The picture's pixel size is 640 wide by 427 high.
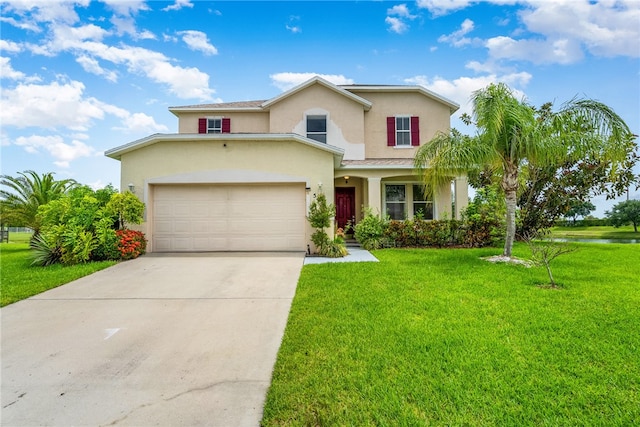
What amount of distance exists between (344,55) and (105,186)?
13500 mm

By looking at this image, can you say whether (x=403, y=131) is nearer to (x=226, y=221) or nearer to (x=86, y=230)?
Result: (x=226, y=221)

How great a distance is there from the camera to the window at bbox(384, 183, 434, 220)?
49.4 feet

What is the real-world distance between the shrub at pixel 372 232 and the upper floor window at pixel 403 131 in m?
4.98

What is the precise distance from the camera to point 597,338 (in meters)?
3.91

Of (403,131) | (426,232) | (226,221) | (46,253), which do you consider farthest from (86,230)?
(403,131)

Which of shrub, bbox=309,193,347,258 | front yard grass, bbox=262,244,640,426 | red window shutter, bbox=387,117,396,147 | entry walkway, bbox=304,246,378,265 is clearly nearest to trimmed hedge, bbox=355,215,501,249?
entry walkway, bbox=304,246,378,265

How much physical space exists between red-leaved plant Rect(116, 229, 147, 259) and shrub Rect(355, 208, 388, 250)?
322 inches

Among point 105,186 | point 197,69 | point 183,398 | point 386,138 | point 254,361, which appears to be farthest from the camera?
point 197,69

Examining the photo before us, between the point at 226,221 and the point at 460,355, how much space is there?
370 inches

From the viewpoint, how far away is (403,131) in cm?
1595

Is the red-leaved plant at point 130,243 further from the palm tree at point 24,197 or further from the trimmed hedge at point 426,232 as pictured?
the trimmed hedge at point 426,232

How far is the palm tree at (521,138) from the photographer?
27.2 feet

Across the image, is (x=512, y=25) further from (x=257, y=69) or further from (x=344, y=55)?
(x=257, y=69)

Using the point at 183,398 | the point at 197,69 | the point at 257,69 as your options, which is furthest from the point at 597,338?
the point at 197,69
